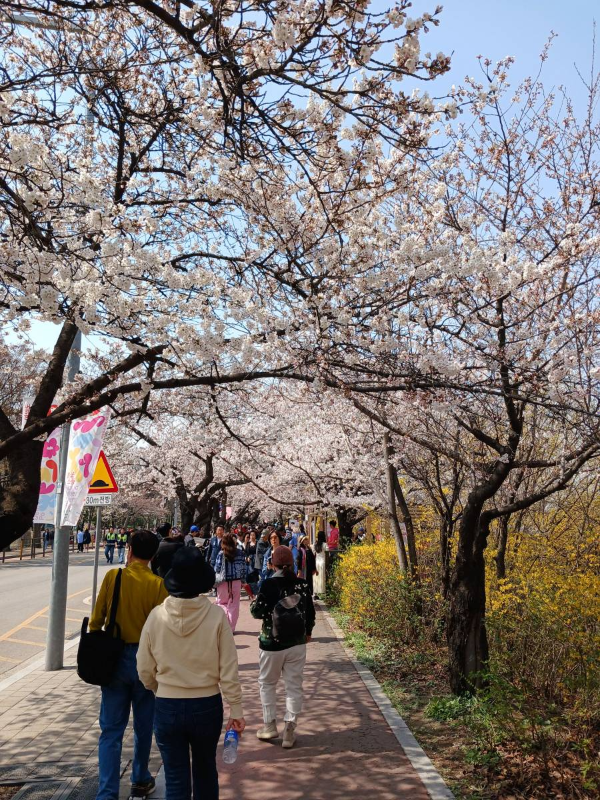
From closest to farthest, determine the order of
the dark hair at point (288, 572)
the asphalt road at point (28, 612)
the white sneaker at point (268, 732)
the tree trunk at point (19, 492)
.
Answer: the tree trunk at point (19, 492) → the white sneaker at point (268, 732) → the dark hair at point (288, 572) → the asphalt road at point (28, 612)

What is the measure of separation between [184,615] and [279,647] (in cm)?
246

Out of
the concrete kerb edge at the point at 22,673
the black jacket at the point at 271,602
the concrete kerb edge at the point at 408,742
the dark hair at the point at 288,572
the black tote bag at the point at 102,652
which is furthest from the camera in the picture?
the concrete kerb edge at the point at 22,673

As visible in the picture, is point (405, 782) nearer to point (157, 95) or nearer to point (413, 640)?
point (413, 640)

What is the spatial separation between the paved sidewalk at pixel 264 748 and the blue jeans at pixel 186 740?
1027 millimetres

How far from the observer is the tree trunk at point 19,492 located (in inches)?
219

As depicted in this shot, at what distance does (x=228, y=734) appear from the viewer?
4137 mm

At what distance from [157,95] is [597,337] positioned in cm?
528

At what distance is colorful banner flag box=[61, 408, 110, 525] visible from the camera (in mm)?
8438

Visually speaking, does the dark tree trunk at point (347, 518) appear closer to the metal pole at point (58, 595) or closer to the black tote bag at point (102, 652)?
the metal pole at point (58, 595)

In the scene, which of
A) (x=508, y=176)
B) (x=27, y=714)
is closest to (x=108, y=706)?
(x=27, y=714)

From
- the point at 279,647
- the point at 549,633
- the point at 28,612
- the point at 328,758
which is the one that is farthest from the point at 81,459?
the point at 28,612

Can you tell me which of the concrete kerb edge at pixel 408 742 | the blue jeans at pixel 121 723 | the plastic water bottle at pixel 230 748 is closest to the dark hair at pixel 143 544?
the blue jeans at pixel 121 723

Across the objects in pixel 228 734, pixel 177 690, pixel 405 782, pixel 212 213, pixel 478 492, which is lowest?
pixel 405 782

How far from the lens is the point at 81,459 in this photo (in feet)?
28.4
